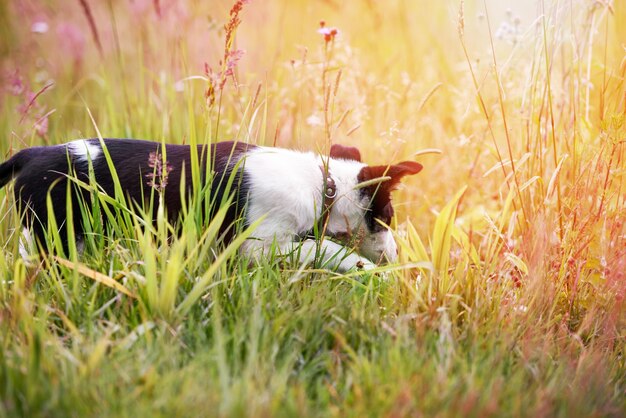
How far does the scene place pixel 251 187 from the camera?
3061 mm

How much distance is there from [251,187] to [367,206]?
1.91 ft

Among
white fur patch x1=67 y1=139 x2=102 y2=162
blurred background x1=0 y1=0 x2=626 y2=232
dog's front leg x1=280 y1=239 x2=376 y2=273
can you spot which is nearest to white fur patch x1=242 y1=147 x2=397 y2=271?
dog's front leg x1=280 y1=239 x2=376 y2=273

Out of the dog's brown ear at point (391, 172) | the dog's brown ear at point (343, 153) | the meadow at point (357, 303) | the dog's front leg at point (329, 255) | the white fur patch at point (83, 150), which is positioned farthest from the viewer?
the dog's brown ear at point (343, 153)

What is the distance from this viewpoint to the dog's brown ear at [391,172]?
316 cm

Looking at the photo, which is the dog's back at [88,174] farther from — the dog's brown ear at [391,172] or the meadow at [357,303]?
the dog's brown ear at [391,172]

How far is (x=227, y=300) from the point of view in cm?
245

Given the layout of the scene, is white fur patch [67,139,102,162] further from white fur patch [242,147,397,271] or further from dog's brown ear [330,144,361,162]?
dog's brown ear [330,144,361,162]

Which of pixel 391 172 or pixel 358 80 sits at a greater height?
pixel 358 80

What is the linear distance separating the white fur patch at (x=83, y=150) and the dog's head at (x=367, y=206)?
1068 millimetres

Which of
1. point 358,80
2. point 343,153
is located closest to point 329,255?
point 343,153

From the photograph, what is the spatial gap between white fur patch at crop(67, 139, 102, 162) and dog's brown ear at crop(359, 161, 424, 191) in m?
1.18

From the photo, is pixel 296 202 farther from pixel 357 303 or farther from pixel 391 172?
pixel 357 303

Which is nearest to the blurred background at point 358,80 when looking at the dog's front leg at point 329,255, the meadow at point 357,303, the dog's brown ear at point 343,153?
the meadow at point 357,303

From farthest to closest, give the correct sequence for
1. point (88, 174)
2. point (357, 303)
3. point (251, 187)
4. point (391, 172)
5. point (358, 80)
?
point (358, 80)
point (391, 172)
point (251, 187)
point (88, 174)
point (357, 303)
